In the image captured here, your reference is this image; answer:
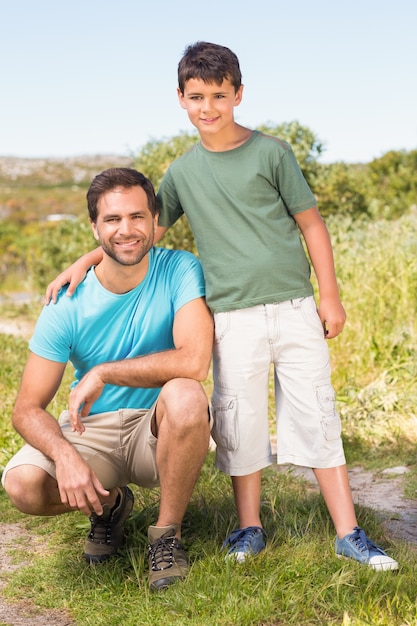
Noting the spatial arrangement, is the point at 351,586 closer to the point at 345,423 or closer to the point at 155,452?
the point at 155,452

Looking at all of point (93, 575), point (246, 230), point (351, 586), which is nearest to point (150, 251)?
point (246, 230)

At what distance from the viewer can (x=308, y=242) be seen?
2867 millimetres

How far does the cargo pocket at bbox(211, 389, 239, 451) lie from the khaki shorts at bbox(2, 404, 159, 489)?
0.26 metres

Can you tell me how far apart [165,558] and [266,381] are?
0.74 metres

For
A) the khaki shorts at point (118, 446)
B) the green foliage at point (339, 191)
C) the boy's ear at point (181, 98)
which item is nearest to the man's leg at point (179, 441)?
the khaki shorts at point (118, 446)

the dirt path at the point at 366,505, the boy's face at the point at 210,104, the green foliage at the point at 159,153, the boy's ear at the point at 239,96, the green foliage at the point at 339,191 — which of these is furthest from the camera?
the green foliage at the point at 339,191

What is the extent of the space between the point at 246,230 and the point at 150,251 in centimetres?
44

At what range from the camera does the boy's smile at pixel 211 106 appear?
2.79 meters

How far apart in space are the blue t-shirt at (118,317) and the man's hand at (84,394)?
0.60 ft

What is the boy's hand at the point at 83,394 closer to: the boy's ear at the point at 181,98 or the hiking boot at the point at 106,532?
the hiking boot at the point at 106,532

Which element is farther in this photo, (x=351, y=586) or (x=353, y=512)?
(x=353, y=512)

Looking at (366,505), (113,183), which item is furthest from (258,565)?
(113,183)

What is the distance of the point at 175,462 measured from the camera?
106 inches

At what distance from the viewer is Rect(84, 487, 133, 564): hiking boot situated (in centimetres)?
292
